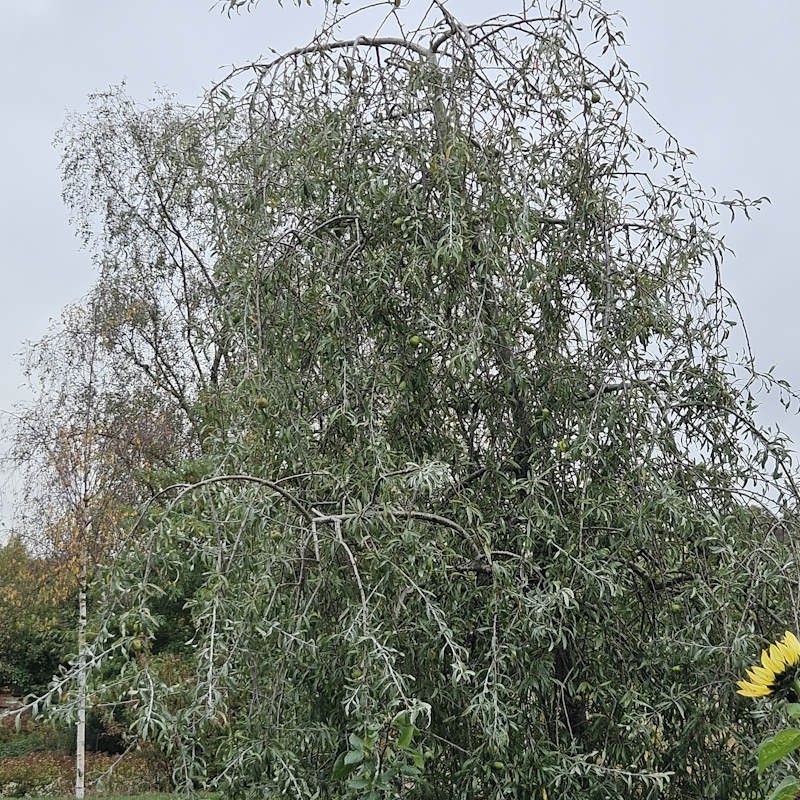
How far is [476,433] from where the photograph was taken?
2.73 meters

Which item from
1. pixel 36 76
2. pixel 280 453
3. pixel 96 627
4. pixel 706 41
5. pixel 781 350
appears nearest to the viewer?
pixel 96 627

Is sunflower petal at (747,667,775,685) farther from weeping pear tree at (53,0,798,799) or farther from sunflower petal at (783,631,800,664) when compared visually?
weeping pear tree at (53,0,798,799)

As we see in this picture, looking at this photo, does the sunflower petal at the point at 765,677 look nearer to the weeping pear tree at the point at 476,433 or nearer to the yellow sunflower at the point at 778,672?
the yellow sunflower at the point at 778,672

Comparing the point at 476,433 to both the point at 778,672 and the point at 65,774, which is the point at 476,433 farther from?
the point at 65,774

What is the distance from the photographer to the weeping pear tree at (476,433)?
7.39ft

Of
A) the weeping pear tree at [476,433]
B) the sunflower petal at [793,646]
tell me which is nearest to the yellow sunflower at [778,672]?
the sunflower petal at [793,646]

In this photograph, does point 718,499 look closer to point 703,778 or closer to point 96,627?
point 703,778

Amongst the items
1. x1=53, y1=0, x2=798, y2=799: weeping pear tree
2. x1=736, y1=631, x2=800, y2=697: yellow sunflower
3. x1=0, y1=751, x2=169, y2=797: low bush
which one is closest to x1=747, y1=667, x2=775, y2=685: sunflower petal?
x1=736, y1=631, x2=800, y2=697: yellow sunflower

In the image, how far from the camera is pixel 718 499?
2602 millimetres

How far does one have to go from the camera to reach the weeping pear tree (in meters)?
2.25

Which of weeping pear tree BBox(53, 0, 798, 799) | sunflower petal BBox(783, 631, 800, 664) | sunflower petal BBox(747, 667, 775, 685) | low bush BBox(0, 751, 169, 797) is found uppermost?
weeping pear tree BBox(53, 0, 798, 799)

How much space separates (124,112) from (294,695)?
7.36m

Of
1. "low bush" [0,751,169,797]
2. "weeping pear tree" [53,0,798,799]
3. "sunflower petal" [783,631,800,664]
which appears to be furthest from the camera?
"low bush" [0,751,169,797]

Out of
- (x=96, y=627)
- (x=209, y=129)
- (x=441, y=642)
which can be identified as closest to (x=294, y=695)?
(x=441, y=642)
